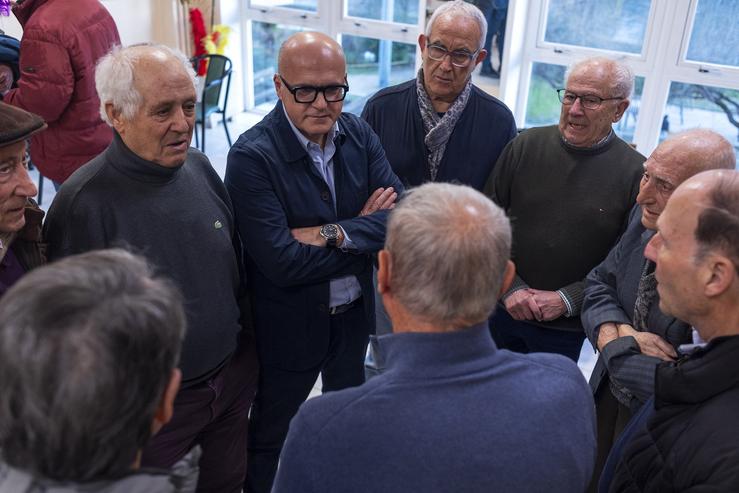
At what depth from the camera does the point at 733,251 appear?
3.84ft

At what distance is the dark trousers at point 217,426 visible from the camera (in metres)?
1.83

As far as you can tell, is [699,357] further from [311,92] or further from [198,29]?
[198,29]

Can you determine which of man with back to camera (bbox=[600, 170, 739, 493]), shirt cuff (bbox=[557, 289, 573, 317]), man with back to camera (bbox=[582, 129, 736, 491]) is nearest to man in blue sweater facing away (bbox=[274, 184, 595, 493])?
man with back to camera (bbox=[600, 170, 739, 493])

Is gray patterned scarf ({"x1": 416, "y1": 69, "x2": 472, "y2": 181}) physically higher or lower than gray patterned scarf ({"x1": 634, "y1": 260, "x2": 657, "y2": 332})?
higher

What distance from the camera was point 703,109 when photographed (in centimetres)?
480

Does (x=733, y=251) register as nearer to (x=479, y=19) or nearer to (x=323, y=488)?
(x=323, y=488)

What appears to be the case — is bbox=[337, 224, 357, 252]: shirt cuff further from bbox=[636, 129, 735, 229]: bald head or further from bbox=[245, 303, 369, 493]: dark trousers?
bbox=[636, 129, 735, 229]: bald head

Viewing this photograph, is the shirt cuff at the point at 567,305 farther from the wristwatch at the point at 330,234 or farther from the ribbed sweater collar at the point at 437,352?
the ribbed sweater collar at the point at 437,352

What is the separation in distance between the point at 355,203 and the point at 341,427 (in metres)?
1.13

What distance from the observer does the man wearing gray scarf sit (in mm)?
2391

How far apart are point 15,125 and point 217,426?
108 cm

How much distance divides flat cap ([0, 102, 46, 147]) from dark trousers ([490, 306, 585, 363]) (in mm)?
1621

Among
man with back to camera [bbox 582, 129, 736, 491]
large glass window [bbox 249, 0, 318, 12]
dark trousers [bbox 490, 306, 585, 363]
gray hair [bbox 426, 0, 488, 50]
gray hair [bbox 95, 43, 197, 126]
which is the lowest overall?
dark trousers [bbox 490, 306, 585, 363]

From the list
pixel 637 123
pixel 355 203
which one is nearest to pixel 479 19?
pixel 355 203
